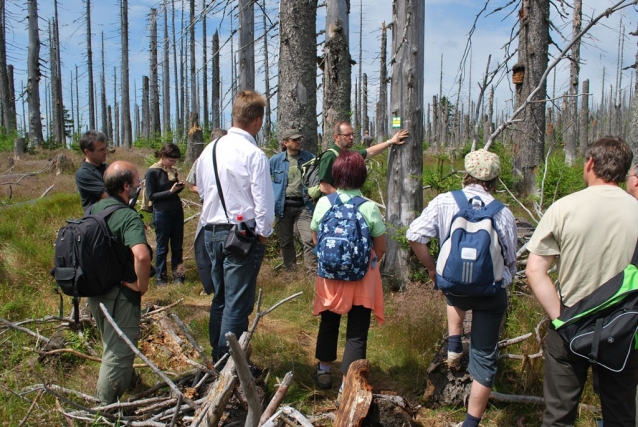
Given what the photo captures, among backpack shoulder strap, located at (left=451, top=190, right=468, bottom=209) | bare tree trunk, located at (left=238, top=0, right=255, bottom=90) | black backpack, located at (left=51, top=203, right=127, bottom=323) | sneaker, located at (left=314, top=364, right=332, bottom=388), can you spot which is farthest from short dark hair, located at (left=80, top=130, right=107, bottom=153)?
bare tree trunk, located at (left=238, top=0, right=255, bottom=90)

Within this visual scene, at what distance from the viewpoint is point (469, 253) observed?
2.62 metres

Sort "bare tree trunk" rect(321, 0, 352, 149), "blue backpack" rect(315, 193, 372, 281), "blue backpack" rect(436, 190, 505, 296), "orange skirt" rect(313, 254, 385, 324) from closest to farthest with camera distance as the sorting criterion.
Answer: "blue backpack" rect(436, 190, 505, 296), "blue backpack" rect(315, 193, 372, 281), "orange skirt" rect(313, 254, 385, 324), "bare tree trunk" rect(321, 0, 352, 149)

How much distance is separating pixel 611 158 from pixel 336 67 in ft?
17.6

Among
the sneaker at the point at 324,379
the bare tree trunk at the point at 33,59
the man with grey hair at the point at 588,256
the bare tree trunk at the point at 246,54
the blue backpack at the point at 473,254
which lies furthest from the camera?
the bare tree trunk at the point at 33,59

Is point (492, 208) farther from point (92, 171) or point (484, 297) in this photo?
point (92, 171)

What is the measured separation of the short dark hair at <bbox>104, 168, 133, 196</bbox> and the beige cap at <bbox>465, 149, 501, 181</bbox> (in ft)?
7.40

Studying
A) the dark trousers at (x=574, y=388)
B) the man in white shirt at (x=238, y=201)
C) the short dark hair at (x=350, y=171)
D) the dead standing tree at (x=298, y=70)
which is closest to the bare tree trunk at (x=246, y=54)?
the dead standing tree at (x=298, y=70)

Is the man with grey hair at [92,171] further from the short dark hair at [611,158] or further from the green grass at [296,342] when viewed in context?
the short dark hair at [611,158]

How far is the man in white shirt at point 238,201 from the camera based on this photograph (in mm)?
3158

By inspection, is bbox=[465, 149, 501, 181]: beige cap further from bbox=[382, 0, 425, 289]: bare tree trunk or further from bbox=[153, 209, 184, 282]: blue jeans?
bbox=[153, 209, 184, 282]: blue jeans

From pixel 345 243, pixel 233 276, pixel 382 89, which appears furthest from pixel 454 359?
pixel 382 89

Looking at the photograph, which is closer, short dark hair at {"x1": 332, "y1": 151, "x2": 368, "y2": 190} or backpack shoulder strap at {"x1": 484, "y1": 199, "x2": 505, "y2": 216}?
backpack shoulder strap at {"x1": 484, "y1": 199, "x2": 505, "y2": 216}

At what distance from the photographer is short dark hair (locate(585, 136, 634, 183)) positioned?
7.60ft

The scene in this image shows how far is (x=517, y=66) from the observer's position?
1061cm
